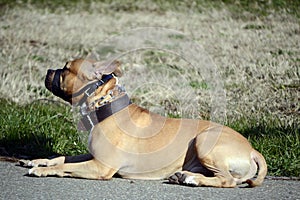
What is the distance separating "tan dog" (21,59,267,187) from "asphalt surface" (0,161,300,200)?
0.08m

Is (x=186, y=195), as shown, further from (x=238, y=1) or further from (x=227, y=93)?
(x=238, y=1)

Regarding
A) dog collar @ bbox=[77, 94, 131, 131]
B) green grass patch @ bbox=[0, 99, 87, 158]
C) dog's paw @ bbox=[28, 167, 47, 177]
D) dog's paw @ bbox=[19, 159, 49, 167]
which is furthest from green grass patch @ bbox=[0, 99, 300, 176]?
dog's paw @ bbox=[28, 167, 47, 177]

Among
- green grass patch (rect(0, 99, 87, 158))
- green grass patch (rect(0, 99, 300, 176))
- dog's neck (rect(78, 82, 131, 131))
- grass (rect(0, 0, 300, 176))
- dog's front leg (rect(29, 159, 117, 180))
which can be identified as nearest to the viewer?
dog's front leg (rect(29, 159, 117, 180))

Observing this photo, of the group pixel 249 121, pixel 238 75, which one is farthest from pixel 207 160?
pixel 238 75

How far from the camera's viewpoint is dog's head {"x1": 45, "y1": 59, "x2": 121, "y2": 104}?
17.6 feet

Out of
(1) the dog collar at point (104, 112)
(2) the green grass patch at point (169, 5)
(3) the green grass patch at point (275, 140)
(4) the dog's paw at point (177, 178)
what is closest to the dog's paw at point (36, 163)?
(1) the dog collar at point (104, 112)

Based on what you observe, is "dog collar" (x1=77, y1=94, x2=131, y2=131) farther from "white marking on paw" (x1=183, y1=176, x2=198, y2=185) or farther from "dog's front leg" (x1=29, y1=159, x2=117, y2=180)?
"white marking on paw" (x1=183, y1=176, x2=198, y2=185)

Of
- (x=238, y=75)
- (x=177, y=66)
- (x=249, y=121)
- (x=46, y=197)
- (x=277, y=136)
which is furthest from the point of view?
(x=177, y=66)

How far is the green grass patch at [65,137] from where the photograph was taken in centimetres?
570

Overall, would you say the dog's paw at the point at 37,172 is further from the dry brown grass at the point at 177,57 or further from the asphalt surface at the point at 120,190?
the dry brown grass at the point at 177,57

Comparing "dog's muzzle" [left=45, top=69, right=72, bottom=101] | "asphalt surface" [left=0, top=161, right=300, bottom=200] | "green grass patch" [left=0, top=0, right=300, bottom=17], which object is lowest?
"asphalt surface" [left=0, top=161, right=300, bottom=200]

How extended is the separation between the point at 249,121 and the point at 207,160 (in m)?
1.80

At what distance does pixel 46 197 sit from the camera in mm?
4641

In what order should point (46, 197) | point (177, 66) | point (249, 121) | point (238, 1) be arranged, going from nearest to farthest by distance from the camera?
point (46, 197), point (249, 121), point (177, 66), point (238, 1)
